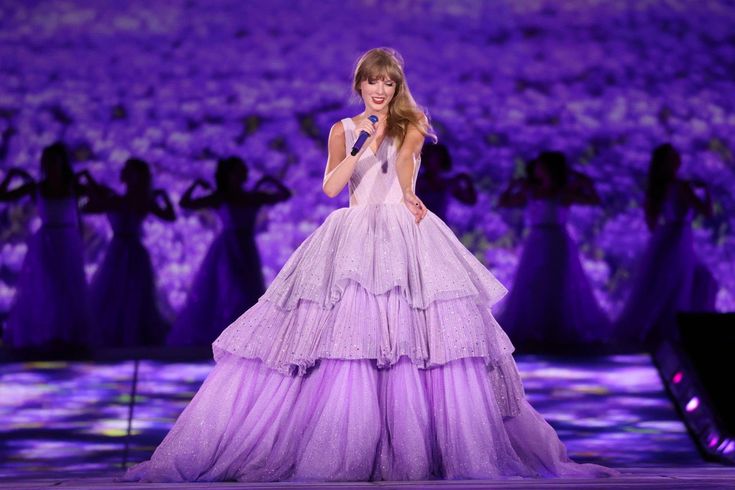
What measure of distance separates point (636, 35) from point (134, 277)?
12.3 feet

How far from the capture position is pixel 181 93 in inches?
245

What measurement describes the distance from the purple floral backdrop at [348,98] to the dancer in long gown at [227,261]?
0.08 m

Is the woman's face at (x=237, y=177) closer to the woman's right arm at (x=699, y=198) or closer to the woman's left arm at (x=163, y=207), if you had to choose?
the woman's left arm at (x=163, y=207)

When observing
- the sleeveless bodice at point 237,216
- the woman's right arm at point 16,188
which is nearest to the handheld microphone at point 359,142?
the sleeveless bodice at point 237,216

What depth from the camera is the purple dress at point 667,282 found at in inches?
246

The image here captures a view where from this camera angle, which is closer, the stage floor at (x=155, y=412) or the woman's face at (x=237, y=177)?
the stage floor at (x=155, y=412)

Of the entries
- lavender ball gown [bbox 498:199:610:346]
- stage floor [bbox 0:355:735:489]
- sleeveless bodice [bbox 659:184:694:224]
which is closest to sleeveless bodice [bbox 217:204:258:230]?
stage floor [bbox 0:355:735:489]

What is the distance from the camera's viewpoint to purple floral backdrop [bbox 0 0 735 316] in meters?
6.20

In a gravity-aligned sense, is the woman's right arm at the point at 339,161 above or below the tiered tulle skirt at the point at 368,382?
Answer: above

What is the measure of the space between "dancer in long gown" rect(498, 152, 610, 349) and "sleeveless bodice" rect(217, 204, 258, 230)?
1690mm

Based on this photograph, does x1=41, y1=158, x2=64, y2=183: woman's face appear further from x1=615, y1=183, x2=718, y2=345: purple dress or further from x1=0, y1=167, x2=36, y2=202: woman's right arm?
x1=615, y1=183, x2=718, y2=345: purple dress

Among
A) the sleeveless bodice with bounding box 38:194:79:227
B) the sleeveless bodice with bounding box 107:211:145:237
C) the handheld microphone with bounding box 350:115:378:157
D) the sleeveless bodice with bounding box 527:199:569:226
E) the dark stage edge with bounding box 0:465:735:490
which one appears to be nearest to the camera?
the dark stage edge with bounding box 0:465:735:490

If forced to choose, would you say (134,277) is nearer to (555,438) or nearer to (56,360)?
(56,360)

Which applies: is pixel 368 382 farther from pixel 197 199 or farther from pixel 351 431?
pixel 197 199
